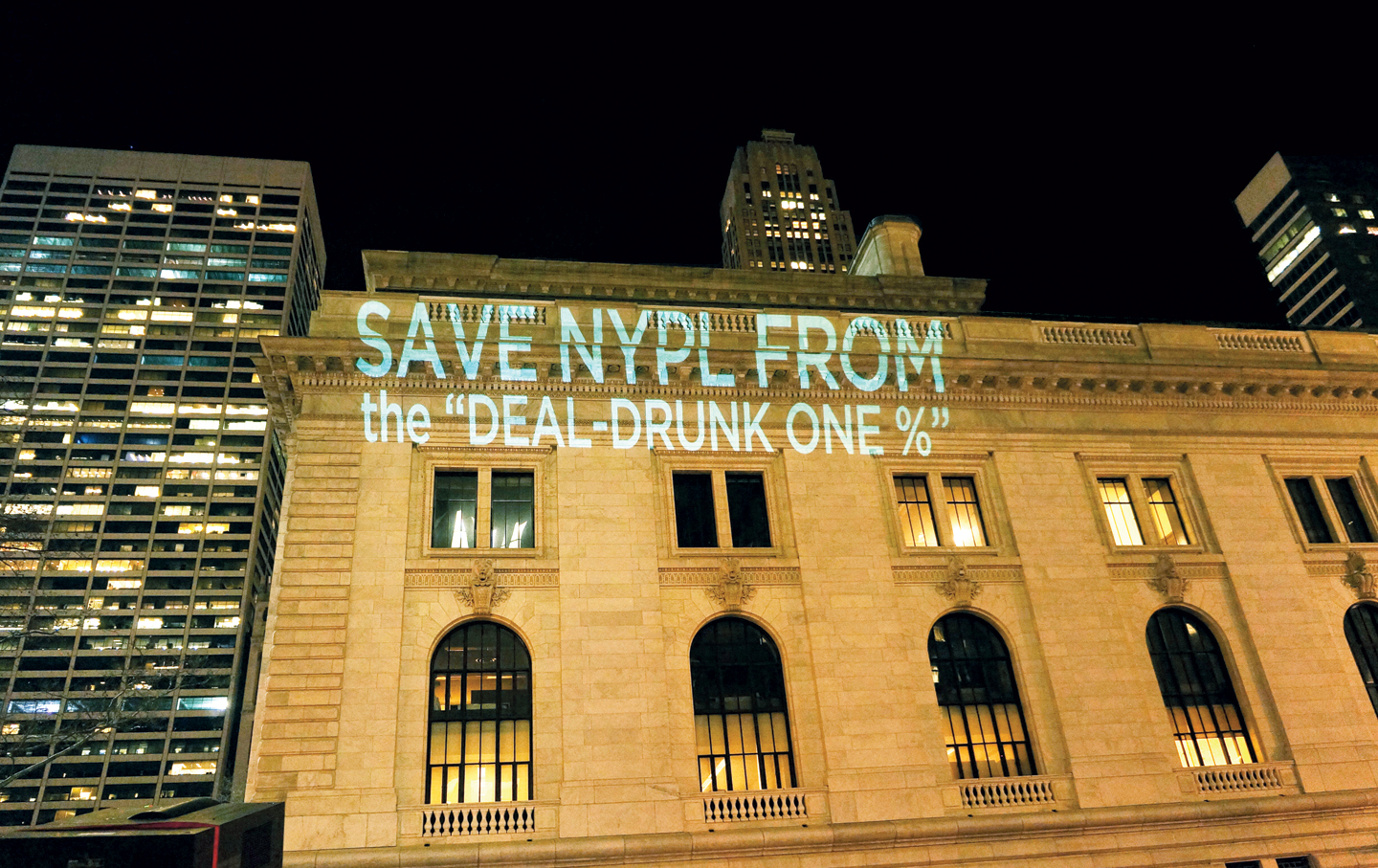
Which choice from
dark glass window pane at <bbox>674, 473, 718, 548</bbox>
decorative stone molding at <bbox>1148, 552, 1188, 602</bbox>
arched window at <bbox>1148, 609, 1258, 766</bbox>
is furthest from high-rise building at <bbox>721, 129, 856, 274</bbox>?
dark glass window pane at <bbox>674, 473, 718, 548</bbox>

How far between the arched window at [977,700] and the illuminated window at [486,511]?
33.7 feet

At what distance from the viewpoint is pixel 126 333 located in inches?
4702

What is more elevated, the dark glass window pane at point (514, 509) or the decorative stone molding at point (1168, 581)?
the dark glass window pane at point (514, 509)

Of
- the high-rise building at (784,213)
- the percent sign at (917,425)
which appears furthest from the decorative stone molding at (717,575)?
the high-rise building at (784,213)

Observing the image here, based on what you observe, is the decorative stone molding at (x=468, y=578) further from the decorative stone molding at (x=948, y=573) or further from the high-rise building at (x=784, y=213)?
the high-rise building at (x=784, y=213)

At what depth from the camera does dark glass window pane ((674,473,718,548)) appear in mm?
20841

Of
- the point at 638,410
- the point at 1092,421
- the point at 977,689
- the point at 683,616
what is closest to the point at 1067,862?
the point at 977,689

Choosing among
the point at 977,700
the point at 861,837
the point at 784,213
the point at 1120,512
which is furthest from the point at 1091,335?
the point at 784,213

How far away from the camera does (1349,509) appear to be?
24.5 m

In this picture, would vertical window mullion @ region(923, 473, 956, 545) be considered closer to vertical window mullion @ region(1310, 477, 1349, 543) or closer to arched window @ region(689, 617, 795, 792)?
arched window @ region(689, 617, 795, 792)

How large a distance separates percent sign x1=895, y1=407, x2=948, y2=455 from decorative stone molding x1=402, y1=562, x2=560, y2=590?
9.86 metres

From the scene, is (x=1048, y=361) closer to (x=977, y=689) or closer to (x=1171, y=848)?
(x=977, y=689)

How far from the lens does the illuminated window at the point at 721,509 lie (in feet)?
68.4

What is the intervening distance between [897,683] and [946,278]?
20.2 metres
